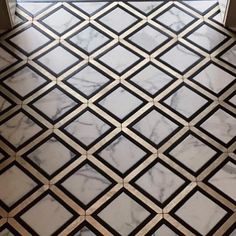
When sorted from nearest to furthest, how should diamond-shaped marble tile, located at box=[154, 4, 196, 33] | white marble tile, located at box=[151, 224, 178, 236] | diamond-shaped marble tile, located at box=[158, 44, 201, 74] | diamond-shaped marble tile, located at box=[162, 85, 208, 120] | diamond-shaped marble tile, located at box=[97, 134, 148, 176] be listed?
white marble tile, located at box=[151, 224, 178, 236] < diamond-shaped marble tile, located at box=[97, 134, 148, 176] < diamond-shaped marble tile, located at box=[162, 85, 208, 120] < diamond-shaped marble tile, located at box=[158, 44, 201, 74] < diamond-shaped marble tile, located at box=[154, 4, 196, 33]

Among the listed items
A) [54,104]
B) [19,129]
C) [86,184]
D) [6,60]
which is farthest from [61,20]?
[86,184]

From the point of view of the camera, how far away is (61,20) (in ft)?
7.32

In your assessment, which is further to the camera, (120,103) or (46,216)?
(120,103)

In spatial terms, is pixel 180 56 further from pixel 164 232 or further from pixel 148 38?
pixel 164 232

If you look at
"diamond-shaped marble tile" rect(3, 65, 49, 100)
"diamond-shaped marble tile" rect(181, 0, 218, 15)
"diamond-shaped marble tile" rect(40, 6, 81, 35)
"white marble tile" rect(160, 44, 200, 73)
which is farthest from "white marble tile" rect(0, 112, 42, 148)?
"diamond-shaped marble tile" rect(181, 0, 218, 15)

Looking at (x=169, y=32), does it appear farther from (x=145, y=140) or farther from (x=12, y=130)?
(x=12, y=130)

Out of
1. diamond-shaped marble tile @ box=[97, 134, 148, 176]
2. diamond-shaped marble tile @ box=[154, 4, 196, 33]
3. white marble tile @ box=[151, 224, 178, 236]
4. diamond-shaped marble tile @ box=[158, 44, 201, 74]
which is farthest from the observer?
diamond-shaped marble tile @ box=[154, 4, 196, 33]

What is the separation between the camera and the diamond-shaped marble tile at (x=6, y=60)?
2.07 meters

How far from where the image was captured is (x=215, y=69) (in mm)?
2043

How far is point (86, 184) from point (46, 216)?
0.16 m

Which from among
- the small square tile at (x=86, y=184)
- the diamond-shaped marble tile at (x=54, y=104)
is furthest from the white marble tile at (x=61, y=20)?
the small square tile at (x=86, y=184)

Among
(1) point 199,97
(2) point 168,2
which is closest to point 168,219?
(1) point 199,97

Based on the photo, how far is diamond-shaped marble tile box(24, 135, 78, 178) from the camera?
1.79m

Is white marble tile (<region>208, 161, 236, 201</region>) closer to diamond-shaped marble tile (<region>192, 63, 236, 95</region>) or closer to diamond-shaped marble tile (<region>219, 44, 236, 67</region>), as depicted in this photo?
diamond-shaped marble tile (<region>192, 63, 236, 95</region>)
